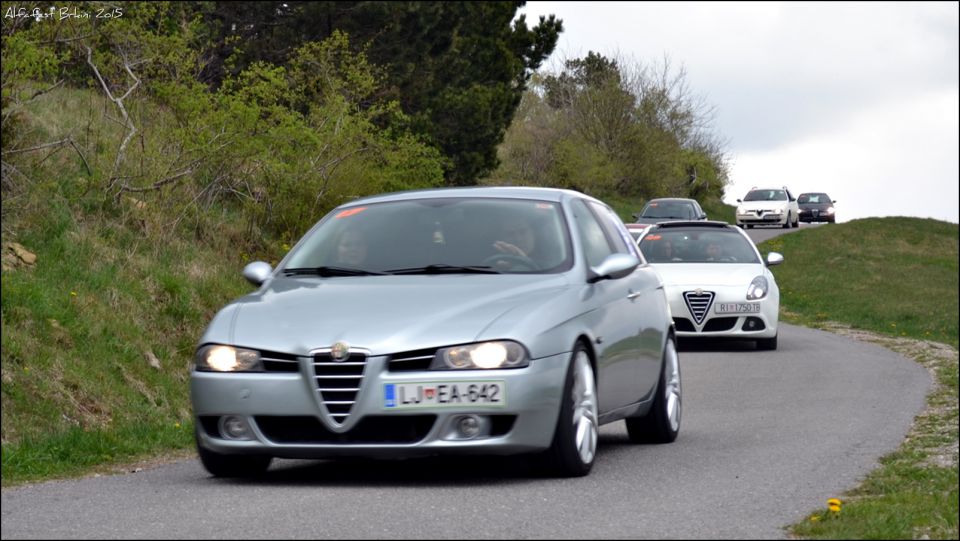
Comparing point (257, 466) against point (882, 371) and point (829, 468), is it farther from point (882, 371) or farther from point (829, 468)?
point (882, 371)

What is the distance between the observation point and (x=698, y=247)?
21266 mm

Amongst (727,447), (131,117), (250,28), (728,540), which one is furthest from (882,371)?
(250,28)

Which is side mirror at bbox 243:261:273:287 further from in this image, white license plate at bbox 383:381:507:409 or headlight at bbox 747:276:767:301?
headlight at bbox 747:276:767:301

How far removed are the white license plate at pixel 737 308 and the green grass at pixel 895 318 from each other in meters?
1.99

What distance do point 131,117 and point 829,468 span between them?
38.9 ft

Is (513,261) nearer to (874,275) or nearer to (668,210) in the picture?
(874,275)

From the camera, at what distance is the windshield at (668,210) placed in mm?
44844

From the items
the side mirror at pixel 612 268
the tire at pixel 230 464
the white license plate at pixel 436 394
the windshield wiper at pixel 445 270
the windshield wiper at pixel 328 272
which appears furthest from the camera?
the side mirror at pixel 612 268

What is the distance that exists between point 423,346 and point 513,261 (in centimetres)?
140

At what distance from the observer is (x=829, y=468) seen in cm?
916

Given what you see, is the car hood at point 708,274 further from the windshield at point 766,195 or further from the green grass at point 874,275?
the windshield at point 766,195

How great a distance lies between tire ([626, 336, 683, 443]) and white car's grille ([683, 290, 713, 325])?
8905 mm

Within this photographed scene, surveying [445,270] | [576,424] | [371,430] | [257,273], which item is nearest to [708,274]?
[445,270]

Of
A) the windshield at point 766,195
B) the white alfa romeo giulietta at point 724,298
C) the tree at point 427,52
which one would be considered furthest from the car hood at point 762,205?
the white alfa romeo giulietta at point 724,298
